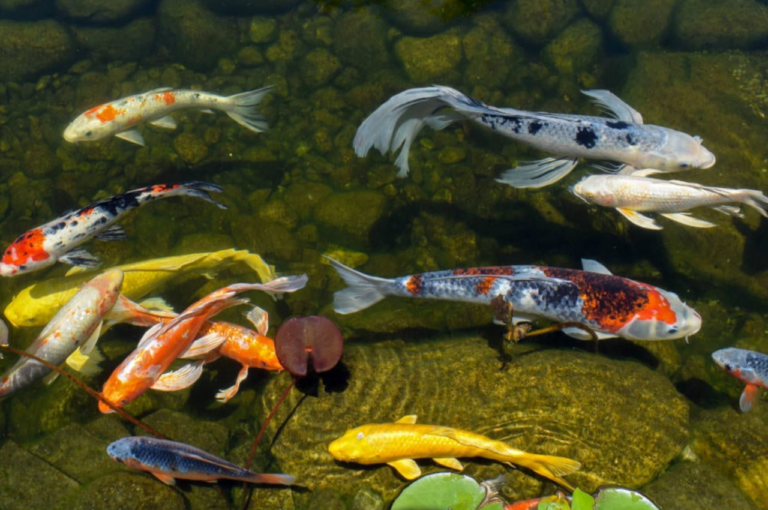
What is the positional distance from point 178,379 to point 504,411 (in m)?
2.55

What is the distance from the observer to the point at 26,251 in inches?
178

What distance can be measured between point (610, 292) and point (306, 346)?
7.95 feet

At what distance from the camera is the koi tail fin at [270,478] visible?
11.0 ft

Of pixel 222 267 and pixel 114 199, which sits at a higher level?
pixel 114 199

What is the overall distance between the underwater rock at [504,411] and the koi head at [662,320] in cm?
35

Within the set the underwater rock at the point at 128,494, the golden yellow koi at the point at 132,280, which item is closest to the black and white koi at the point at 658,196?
the golden yellow koi at the point at 132,280

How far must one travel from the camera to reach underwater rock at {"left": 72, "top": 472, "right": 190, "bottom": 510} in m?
3.41

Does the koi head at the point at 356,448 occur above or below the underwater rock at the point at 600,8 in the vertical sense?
below

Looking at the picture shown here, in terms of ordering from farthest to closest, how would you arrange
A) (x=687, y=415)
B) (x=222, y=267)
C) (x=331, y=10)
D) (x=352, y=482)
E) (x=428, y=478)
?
(x=331, y=10), (x=222, y=267), (x=687, y=415), (x=352, y=482), (x=428, y=478)

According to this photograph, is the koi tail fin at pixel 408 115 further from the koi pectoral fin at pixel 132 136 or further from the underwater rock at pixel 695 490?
the koi pectoral fin at pixel 132 136

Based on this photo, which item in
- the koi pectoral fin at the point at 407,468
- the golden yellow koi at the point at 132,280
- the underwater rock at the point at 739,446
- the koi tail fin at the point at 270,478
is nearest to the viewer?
the koi tail fin at the point at 270,478

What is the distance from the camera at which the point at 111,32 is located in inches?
292

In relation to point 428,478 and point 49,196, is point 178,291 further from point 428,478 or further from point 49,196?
point 428,478

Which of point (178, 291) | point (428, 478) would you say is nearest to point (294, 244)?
point (178, 291)
